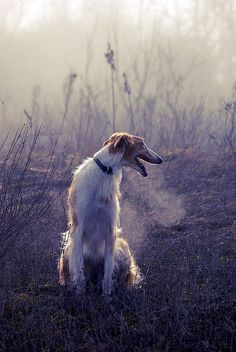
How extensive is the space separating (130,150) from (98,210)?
2.18ft

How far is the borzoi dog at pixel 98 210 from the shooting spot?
5.65 m

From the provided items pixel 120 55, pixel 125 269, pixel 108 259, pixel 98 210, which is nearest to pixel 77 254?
pixel 108 259

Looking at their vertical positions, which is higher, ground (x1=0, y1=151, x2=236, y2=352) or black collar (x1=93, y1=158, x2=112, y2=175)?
black collar (x1=93, y1=158, x2=112, y2=175)

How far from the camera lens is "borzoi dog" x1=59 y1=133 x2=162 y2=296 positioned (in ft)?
18.5

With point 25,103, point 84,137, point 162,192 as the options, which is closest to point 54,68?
point 25,103

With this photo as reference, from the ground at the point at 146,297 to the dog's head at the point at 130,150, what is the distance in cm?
107

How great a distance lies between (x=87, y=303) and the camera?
203 inches

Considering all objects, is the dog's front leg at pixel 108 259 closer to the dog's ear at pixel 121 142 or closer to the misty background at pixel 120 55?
the dog's ear at pixel 121 142

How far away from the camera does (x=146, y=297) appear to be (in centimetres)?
502

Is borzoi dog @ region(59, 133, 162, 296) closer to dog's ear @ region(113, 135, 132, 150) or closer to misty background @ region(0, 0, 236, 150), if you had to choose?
dog's ear @ region(113, 135, 132, 150)

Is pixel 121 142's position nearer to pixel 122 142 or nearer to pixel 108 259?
pixel 122 142

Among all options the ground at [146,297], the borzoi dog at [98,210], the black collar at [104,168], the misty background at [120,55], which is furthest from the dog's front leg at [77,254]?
the misty background at [120,55]

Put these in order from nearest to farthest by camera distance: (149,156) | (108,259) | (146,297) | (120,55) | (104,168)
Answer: (146,297) → (104,168) → (108,259) → (149,156) → (120,55)

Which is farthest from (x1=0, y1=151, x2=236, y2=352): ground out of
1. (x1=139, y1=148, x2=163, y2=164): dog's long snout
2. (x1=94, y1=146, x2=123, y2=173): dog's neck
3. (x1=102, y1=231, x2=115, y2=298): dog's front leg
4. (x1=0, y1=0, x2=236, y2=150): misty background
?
(x1=0, y1=0, x2=236, y2=150): misty background
